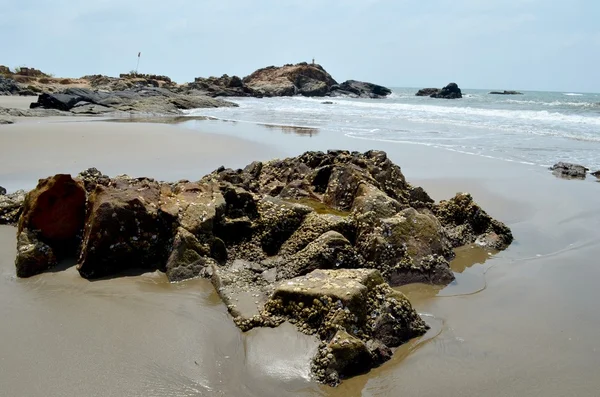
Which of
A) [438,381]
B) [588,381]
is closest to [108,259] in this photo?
[438,381]

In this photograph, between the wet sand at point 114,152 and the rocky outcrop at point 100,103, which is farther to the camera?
the rocky outcrop at point 100,103

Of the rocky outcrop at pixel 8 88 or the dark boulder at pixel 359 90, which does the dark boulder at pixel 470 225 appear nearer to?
the rocky outcrop at pixel 8 88

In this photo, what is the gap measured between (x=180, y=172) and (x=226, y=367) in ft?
23.0

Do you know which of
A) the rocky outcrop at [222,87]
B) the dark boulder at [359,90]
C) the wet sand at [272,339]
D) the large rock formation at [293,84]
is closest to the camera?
the wet sand at [272,339]

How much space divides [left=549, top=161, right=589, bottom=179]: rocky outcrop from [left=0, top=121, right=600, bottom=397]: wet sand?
5.24m

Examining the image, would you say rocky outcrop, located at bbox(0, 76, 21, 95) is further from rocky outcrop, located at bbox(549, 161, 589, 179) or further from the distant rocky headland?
rocky outcrop, located at bbox(549, 161, 589, 179)

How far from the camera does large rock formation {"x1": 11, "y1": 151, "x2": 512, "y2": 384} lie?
13.0 ft

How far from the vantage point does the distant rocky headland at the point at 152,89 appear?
24500 mm

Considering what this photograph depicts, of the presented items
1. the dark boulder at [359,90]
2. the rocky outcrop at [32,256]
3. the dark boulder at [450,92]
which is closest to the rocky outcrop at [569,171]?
the rocky outcrop at [32,256]

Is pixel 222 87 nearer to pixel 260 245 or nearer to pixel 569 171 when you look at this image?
pixel 569 171

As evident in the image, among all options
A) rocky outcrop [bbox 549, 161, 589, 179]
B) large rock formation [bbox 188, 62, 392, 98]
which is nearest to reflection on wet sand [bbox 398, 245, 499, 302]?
rocky outcrop [bbox 549, 161, 589, 179]

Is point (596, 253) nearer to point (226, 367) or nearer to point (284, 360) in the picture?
point (284, 360)

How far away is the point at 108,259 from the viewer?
4906mm

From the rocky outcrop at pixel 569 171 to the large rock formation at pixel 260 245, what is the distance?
575cm
